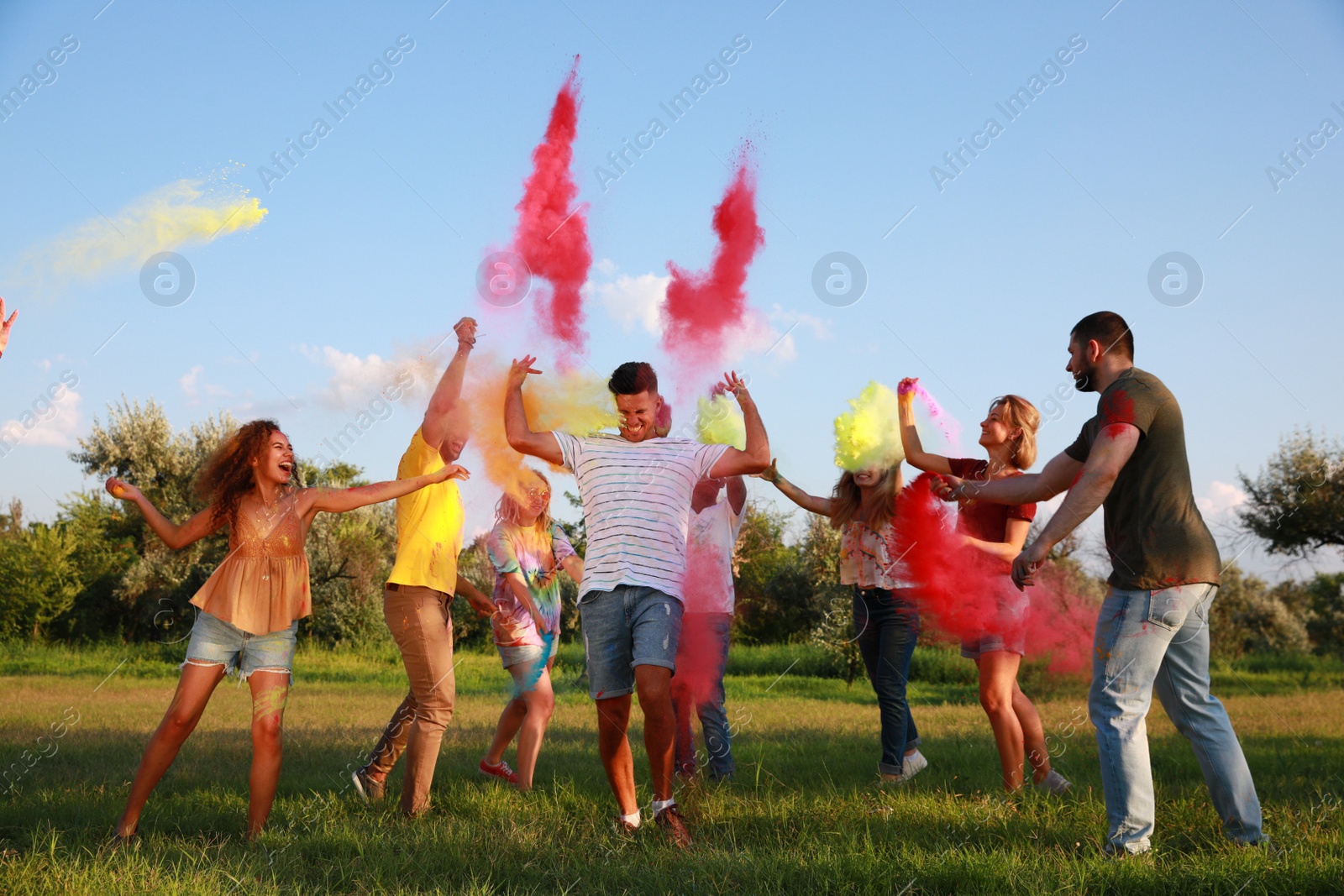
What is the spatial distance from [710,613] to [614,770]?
1.63m

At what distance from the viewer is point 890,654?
5906mm

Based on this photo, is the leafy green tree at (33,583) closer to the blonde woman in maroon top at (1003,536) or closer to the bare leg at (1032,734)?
the blonde woman in maroon top at (1003,536)

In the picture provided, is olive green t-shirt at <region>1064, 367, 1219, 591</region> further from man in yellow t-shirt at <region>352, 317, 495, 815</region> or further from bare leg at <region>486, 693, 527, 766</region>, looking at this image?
bare leg at <region>486, 693, 527, 766</region>

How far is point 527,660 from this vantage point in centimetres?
580

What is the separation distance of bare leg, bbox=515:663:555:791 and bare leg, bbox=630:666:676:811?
135 cm

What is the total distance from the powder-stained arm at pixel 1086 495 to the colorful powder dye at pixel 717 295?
8.47ft

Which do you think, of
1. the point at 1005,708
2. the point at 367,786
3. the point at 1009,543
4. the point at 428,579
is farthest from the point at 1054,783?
the point at 367,786

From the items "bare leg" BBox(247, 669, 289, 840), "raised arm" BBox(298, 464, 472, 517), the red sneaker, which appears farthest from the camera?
the red sneaker

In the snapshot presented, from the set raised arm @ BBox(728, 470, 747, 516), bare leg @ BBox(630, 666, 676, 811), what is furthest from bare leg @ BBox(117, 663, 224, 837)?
raised arm @ BBox(728, 470, 747, 516)

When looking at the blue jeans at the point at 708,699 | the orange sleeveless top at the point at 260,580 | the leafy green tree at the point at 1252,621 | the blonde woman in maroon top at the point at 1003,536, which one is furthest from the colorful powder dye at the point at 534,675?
the leafy green tree at the point at 1252,621

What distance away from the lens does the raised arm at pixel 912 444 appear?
18.1 feet

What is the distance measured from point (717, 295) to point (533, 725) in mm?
2938

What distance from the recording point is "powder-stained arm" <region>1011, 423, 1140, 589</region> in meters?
3.96

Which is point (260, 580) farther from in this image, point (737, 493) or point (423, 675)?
point (737, 493)
